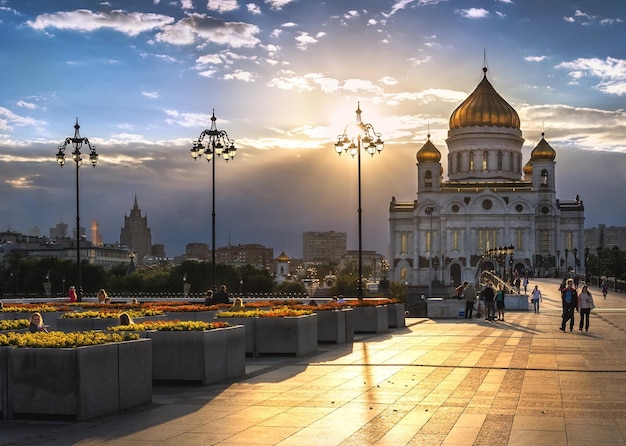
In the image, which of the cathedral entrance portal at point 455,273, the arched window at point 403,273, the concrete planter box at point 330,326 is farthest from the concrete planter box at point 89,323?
the arched window at point 403,273

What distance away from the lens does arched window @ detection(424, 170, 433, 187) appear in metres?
128

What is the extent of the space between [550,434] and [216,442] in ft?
13.2

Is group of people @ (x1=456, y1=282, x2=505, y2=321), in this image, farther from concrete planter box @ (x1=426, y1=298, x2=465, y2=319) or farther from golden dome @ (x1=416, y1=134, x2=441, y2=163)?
golden dome @ (x1=416, y1=134, x2=441, y2=163)

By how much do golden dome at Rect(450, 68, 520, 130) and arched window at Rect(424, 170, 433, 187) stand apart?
885cm

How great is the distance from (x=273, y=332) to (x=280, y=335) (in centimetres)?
17

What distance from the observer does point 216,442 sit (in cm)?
1023

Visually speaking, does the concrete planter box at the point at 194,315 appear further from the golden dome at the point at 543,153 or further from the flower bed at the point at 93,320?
the golden dome at the point at 543,153

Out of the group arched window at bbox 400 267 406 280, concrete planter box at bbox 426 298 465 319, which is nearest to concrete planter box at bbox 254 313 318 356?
concrete planter box at bbox 426 298 465 319

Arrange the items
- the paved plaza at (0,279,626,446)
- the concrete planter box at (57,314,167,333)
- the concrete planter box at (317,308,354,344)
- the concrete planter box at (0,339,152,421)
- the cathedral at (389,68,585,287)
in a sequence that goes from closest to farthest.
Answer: the paved plaza at (0,279,626,446) < the concrete planter box at (0,339,152,421) < the concrete planter box at (57,314,167,333) < the concrete planter box at (317,308,354,344) < the cathedral at (389,68,585,287)

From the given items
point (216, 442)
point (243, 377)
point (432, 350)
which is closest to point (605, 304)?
point (432, 350)

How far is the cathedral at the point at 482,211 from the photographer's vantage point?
12331cm

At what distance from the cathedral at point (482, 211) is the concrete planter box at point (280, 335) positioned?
101 meters

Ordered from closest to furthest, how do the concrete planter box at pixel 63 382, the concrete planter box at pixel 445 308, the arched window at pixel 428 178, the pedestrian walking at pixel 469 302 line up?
the concrete planter box at pixel 63 382 → the pedestrian walking at pixel 469 302 → the concrete planter box at pixel 445 308 → the arched window at pixel 428 178

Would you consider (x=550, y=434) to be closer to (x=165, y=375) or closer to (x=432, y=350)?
(x=165, y=375)
